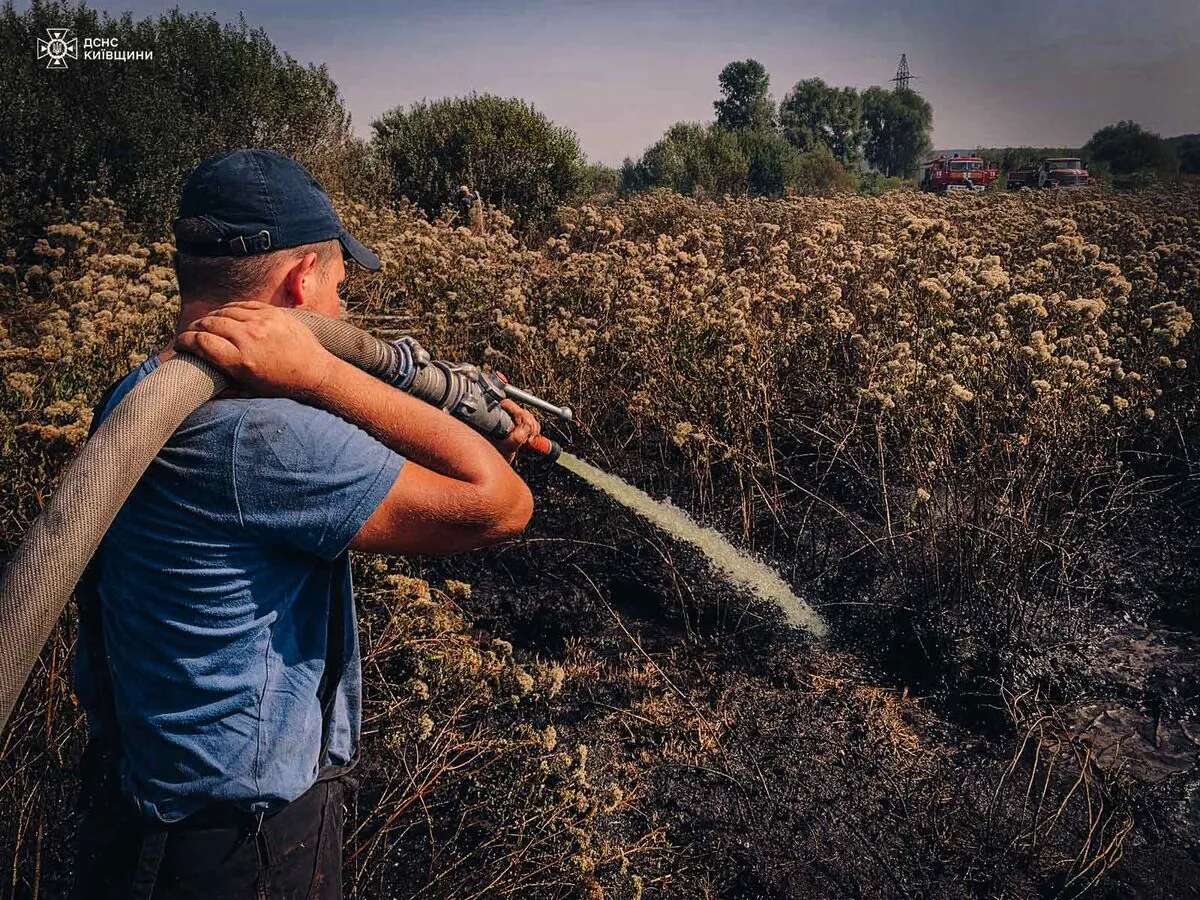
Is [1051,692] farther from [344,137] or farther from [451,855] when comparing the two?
[344,137]

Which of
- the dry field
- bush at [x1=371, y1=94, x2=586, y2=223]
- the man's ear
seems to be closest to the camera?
the man's ear

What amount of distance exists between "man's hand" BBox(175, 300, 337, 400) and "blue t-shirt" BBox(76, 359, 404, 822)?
34mm

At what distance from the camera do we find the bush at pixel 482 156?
41.7ft

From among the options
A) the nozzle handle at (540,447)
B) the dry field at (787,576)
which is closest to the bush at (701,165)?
the dry field at (787,576)

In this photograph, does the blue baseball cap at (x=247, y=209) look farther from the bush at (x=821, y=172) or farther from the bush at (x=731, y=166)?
the bush at (x=821, y=172)

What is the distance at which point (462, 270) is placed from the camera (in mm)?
5500

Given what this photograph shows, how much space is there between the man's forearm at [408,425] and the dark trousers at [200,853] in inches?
24.9

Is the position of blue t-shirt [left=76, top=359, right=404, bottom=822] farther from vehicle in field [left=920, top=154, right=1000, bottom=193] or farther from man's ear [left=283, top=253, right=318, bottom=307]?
vehicle in field [left=920, top=154, right=1000, bottom=193]

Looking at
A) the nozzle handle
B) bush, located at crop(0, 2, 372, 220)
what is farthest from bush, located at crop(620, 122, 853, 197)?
the nozzle handle

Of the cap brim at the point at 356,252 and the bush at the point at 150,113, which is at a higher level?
the bush at the point at 150,113

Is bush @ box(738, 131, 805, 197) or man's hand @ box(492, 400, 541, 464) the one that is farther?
bush @ box(738, 131, 805, 197)

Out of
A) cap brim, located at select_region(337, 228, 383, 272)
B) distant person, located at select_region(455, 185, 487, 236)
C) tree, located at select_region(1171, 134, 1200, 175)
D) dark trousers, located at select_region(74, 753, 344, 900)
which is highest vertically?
tree, located at select_region(1171, 134, 1200, 175)

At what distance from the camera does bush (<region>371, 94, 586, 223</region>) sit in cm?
1270

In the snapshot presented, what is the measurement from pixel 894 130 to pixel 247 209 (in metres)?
91.5
